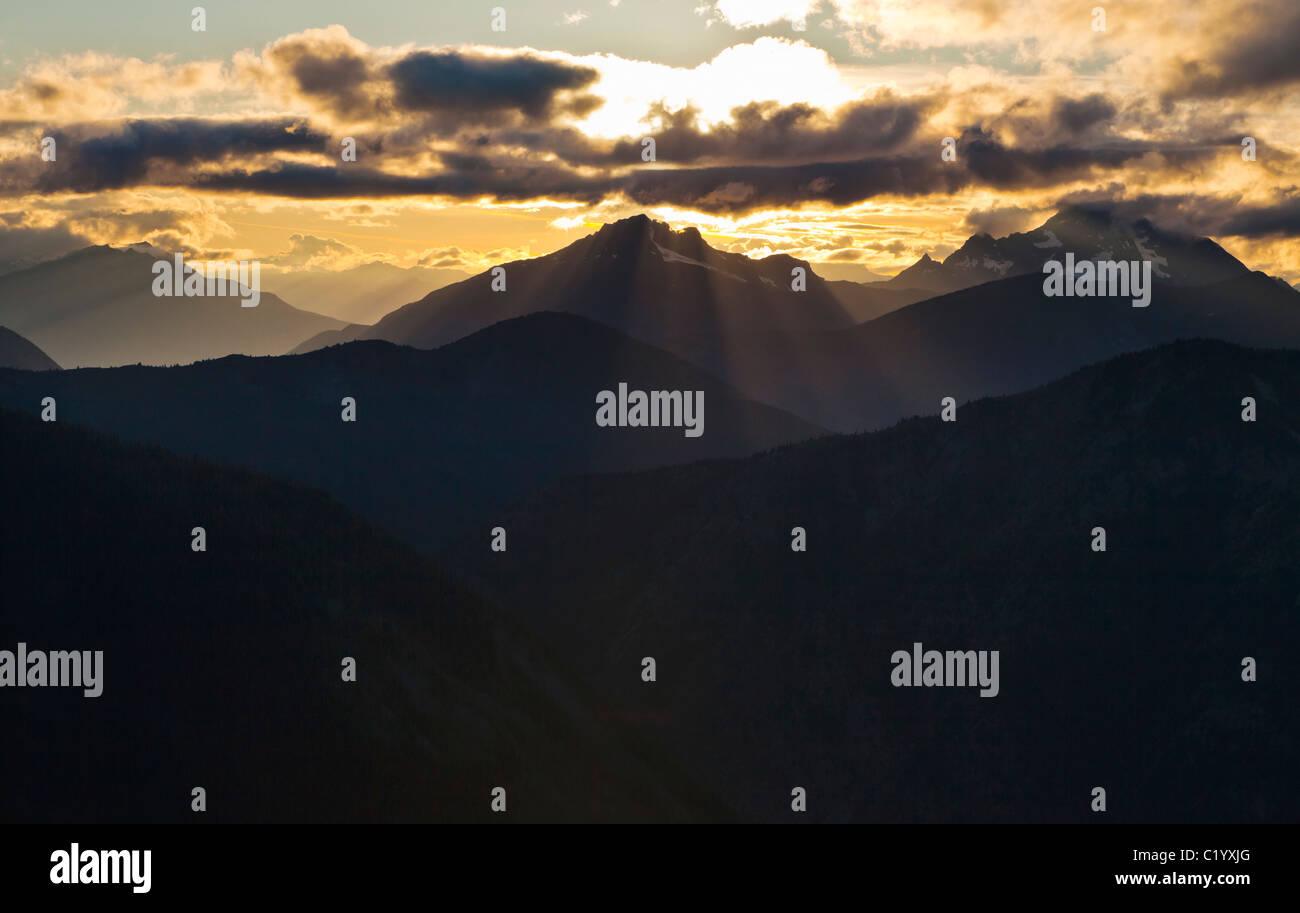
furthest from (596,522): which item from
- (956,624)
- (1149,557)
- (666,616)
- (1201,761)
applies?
(1201,761)

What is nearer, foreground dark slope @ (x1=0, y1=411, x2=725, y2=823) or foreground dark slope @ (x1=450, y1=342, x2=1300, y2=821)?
foreground dark slope @ (x1=0, y1=411, x2=725, y2=823)

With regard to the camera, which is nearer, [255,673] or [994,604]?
[255,673]

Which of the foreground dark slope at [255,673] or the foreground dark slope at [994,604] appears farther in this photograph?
the foreground dark slope at [994,604]
